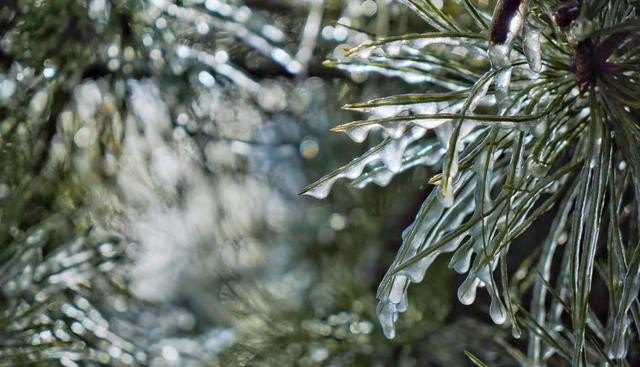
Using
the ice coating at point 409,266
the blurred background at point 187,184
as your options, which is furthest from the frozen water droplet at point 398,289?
the blurred background at point 187,184

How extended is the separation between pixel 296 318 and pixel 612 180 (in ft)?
1.45

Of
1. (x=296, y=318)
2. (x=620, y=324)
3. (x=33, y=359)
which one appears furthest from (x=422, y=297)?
(x=620, y=324)

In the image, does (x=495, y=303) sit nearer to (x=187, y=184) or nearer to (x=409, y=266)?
(x=409, y=266)

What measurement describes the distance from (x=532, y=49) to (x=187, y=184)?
18.5 inches

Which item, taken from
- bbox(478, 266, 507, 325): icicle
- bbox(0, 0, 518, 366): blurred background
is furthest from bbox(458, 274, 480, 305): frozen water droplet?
bbox(0, 0, 518, 366): blurred background

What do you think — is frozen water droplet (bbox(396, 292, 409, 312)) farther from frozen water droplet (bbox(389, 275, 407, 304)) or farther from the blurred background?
the blurred background

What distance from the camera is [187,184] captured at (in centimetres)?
72

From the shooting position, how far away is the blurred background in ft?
1.84

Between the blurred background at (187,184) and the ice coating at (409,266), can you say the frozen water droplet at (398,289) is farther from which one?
the blurred background at (187,184)

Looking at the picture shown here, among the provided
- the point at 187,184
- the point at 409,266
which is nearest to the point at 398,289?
the point at 409,266

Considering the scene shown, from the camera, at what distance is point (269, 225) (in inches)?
38.6

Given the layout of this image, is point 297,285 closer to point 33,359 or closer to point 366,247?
point 366,247

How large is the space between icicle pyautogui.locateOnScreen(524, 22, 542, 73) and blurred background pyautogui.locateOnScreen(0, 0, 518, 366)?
0.38ft

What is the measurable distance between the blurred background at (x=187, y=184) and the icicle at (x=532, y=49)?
115 mm
